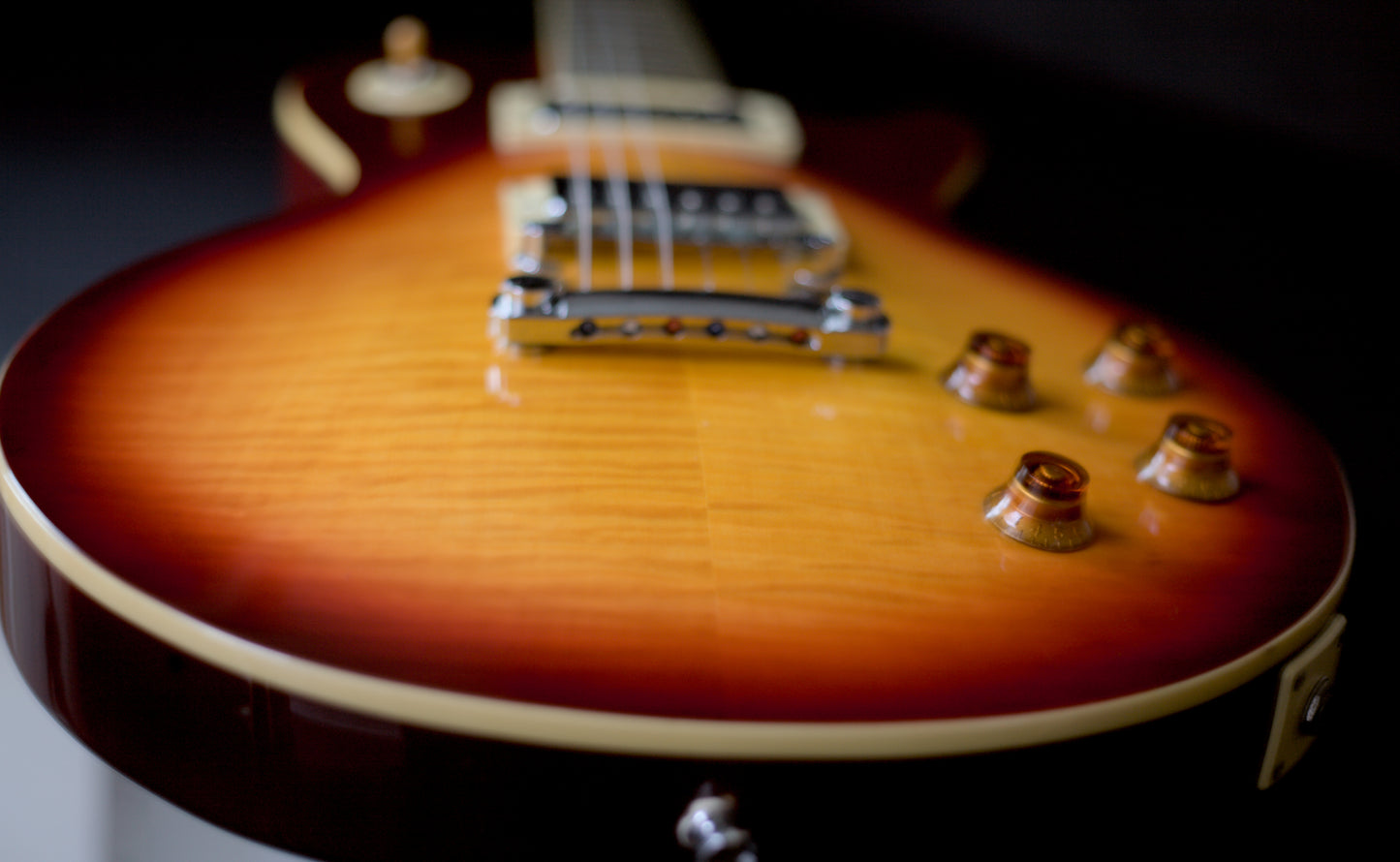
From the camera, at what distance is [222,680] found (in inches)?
15.6

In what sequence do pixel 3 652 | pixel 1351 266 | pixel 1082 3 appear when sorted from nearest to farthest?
pixel 3 652 < pixel 1351 266 < pixel 1082 3

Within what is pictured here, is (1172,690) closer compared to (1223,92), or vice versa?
(1172,690)

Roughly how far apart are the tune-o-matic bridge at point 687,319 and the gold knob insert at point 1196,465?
0.17 metres

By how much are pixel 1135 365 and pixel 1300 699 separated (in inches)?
9.8

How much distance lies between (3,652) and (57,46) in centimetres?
132

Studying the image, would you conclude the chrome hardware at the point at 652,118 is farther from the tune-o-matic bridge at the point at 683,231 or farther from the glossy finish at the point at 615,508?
the glossy finish at the point at 615,508

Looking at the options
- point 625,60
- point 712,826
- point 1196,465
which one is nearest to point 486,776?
point 712,826

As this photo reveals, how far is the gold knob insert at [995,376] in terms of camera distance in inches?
23.9

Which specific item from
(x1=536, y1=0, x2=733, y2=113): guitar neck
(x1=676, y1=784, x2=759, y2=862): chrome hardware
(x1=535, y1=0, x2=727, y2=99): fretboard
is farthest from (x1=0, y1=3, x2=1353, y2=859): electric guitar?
(x1=535, y1=0, x2=727, y2=99): fretboard

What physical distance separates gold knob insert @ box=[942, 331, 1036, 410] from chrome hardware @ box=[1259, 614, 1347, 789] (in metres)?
0.20

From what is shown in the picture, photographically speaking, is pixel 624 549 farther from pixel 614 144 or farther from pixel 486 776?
pixel 614 144

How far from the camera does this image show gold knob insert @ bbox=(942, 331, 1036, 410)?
1.99 feet

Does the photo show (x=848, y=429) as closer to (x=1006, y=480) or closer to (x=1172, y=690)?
(x=1006, y=480)

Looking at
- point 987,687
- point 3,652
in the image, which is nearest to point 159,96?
point 3,652
